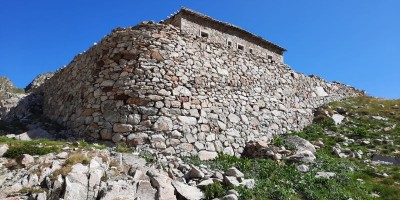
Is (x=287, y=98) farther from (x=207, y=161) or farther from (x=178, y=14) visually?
(x=178, y=14)

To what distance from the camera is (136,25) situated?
16406mm

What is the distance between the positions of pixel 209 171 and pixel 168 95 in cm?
424

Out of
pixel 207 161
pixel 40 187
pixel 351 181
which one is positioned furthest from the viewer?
pixel 207 161

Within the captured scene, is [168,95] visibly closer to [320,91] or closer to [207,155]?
[207,155]

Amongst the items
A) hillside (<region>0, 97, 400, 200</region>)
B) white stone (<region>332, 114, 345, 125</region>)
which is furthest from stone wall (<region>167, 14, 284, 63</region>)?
hillside (<region>0, 97, 400, 200</region>)

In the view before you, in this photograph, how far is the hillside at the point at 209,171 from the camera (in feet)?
30.7

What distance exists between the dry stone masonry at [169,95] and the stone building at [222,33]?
8203 mm

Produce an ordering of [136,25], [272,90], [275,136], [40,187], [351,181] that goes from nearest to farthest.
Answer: [40,187], [351,181], [136,25], [275,136], [272,90]

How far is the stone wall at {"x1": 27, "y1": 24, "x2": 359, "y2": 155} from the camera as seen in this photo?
47.4 ft

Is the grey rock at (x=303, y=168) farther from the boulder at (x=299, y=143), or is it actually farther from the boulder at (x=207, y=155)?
the boulder at (x=207, y=155)

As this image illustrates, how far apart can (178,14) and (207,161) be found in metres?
16.7

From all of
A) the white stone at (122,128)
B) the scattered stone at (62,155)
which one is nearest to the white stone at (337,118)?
the white stone at (122,128)

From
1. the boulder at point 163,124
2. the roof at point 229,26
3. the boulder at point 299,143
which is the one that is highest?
the roof at point 229,26

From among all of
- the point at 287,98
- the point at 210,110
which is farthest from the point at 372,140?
the point at 210,110
